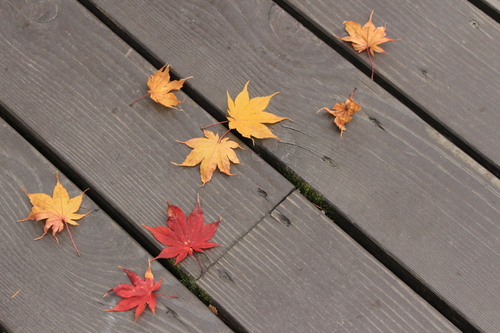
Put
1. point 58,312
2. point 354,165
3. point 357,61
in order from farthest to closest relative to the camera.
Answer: point 357,61 < point 354,165 < point 58,312

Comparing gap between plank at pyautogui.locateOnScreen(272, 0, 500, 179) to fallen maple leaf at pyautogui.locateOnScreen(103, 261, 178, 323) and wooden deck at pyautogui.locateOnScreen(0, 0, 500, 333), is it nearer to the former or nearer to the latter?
wooden deck at pyautogui.locateOnScreen(0, 0, 500, 333)

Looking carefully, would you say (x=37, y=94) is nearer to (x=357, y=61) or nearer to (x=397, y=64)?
(x=357, y=61)

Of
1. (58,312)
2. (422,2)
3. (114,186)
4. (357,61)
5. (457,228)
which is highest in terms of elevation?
(422,2)

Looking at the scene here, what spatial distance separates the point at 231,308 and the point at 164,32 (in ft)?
2.68

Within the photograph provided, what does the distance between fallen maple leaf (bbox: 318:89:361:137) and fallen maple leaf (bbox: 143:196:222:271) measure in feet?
1.45

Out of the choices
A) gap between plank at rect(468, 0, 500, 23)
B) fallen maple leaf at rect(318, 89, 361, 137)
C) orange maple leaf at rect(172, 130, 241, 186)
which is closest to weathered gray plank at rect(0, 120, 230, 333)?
orange maple leaf at rect(172, 130, 241, 186)

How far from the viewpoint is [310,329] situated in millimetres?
1179

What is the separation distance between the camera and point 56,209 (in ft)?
4.00

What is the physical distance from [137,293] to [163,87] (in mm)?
569

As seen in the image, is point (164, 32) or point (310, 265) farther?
point (164, 32)

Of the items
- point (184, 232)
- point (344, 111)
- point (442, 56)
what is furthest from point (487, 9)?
point (184, 232)

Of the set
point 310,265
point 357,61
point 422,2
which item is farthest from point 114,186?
point 422,2

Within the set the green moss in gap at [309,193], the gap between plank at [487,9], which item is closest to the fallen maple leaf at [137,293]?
the green moss in gap at [309,193]

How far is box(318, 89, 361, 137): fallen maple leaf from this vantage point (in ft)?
4.29
